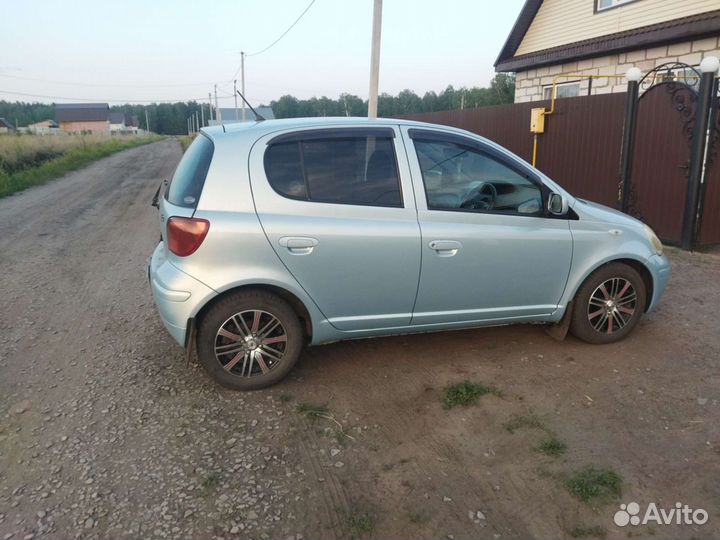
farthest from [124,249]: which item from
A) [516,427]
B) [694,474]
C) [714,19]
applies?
[714,19]

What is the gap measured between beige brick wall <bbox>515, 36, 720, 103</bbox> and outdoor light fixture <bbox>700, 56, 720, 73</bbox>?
3.95m

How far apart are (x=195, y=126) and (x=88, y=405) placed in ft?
408

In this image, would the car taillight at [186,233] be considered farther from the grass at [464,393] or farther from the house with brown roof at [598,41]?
the house with brown roof at [598,41]

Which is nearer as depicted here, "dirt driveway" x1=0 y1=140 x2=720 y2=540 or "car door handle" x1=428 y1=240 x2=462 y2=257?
"dirt driveway" x1=0 y1=140 x2=720 y2=540

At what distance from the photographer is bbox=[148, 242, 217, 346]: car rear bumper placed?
3.69 m

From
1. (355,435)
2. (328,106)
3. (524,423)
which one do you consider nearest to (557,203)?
(524,423)

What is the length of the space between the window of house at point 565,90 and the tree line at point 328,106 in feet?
63.8

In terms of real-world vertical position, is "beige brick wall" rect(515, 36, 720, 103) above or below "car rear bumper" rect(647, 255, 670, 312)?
above

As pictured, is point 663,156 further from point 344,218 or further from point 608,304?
point 344,218

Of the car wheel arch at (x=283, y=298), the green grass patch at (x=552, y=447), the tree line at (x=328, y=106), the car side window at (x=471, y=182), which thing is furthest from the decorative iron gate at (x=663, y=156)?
the tree line at (x=328, y=106)

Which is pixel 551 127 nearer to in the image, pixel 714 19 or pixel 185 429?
pixel 714 19

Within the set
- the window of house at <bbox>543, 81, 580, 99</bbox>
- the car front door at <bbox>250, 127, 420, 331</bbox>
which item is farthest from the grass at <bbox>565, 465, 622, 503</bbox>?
the window of house at <bbox>543, 81, 580, 99</bbox>

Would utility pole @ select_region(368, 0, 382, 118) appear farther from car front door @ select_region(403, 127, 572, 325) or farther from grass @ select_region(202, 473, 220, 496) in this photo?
grass @ select_region(202, 473, 220, 496)

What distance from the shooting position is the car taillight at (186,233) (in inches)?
143
